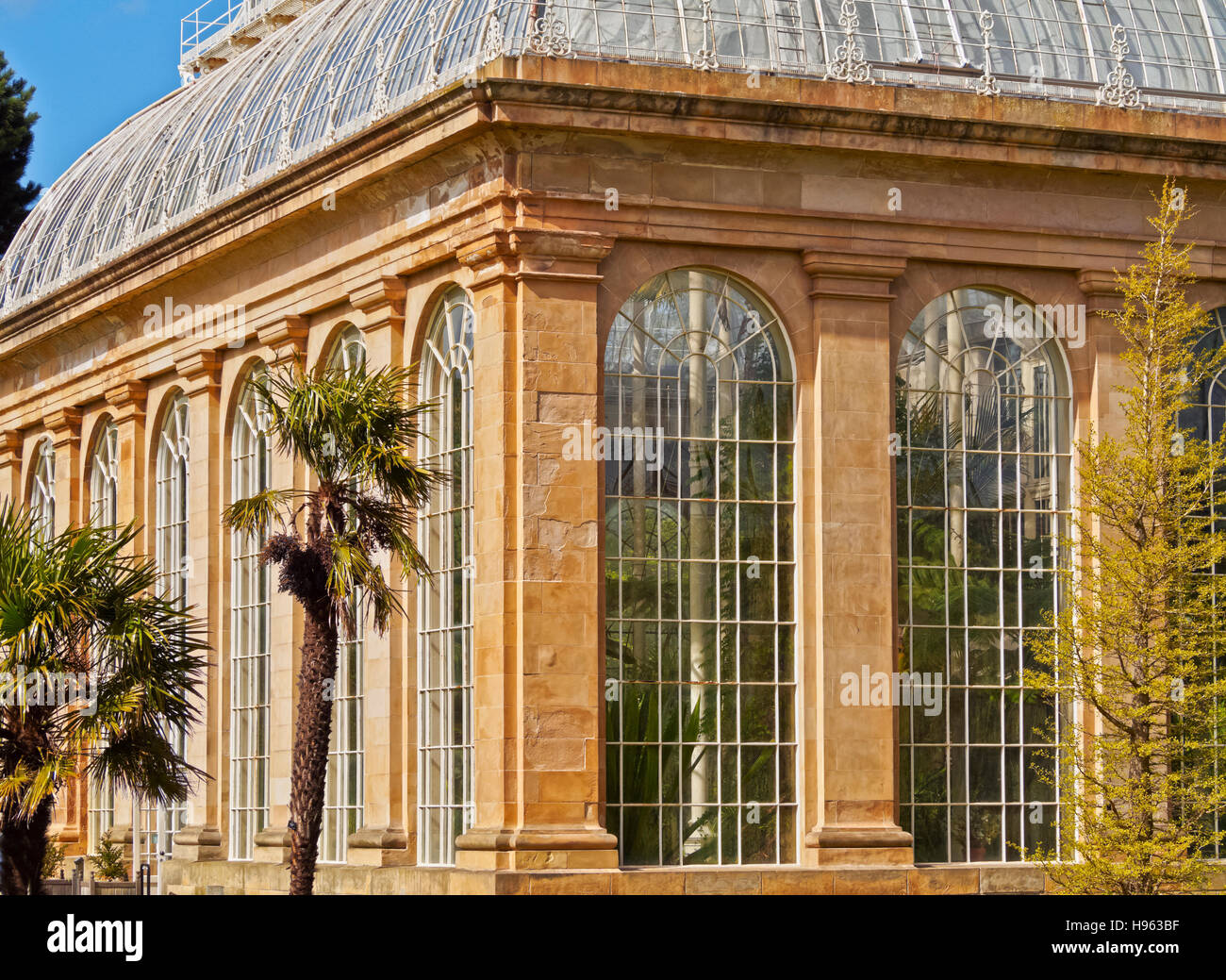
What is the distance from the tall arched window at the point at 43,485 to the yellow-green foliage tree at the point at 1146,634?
26632 mm

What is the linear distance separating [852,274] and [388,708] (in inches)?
415

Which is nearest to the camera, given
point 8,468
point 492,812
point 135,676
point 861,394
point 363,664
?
point 135,676

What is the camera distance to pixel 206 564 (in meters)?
45.4

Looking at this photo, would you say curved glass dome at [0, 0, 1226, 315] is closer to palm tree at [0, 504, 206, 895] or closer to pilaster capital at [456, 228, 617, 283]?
pilaster capital at [456, 228, 617, 283]

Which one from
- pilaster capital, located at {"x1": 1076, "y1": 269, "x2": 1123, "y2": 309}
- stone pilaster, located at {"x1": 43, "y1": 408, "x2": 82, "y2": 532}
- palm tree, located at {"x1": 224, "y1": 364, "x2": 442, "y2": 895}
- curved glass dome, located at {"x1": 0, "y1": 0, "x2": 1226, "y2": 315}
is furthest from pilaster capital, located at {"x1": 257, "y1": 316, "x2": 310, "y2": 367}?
pilaster capital, located at {"x1": 1076, "y1": 269, "x2": 1123, "y2": 309}

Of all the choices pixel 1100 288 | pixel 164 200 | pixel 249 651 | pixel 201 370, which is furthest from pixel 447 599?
pixel 164 200

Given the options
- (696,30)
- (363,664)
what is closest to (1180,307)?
(696,30)

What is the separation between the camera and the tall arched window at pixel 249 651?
4331 centimetres

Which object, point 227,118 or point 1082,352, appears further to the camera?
point 227,118

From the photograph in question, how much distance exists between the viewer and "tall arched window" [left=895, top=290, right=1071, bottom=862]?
36.9 m

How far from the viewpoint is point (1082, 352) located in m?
38.1

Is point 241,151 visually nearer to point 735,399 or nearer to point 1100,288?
point 735,399

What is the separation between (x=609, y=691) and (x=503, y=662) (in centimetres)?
184

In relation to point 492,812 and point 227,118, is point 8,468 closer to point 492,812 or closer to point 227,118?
point 227,118
